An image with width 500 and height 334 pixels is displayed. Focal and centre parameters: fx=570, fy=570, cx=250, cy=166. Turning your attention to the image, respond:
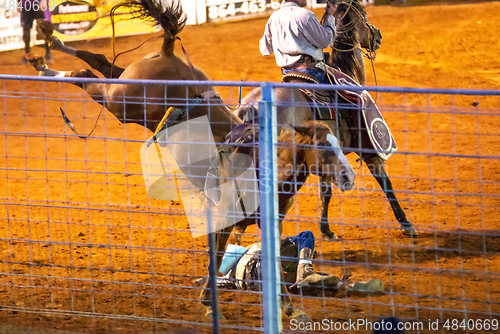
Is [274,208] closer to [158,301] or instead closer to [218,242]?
[218,242]

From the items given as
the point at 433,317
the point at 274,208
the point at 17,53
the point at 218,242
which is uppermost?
the point at 17,53

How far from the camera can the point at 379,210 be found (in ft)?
21.4

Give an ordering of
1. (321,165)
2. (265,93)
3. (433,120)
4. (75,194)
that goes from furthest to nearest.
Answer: (433,120) → (75,194) → (321,165) → (265,93)

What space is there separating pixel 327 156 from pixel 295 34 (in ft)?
6.54

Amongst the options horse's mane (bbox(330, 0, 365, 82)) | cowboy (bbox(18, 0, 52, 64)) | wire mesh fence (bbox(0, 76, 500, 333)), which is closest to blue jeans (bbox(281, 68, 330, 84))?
wire mesh fence (bbox(0, 76, 500, 333))

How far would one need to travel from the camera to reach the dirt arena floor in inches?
146

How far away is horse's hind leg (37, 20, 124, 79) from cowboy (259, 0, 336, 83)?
5.10 ft

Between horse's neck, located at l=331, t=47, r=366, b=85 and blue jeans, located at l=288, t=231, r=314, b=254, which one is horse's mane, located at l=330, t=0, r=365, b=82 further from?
blue jeans, located at l=288, t=231, r=314, b=254

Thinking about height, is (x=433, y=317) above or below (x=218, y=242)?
below

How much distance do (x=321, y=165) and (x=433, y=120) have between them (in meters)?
6.55

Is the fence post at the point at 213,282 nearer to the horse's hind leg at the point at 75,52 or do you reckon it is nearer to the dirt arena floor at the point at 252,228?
the dirt arena floor at the point at 252,228

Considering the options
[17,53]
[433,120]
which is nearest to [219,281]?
[433,120]

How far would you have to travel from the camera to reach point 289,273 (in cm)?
465

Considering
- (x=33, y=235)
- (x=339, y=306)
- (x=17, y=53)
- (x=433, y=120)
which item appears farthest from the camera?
(x=17, y=53)
